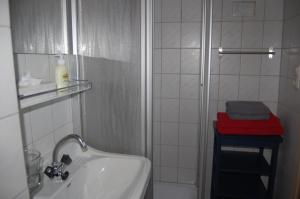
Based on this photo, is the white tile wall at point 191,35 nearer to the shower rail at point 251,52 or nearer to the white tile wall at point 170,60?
the white tile wall at point 170,60

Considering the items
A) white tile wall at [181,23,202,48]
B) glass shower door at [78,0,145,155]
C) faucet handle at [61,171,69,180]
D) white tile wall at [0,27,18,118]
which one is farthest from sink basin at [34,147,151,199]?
white tile wall at [181,23,202,48]

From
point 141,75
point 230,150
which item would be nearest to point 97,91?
point 141,75

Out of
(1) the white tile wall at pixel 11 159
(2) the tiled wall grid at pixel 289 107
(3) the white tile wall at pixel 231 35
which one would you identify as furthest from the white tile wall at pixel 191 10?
(1) the white tile wall at pixel 11 159

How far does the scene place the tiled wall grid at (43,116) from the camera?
97 cm

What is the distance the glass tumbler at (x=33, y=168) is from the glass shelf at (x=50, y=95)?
215mm

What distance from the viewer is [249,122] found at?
1.65 m

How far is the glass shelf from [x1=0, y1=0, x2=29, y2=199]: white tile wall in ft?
0.57

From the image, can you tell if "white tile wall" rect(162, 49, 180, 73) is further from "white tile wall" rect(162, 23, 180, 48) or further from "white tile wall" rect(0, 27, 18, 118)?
Result: "white tile wall" rect(0, 27, 18, 118)

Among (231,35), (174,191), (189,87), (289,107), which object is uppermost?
(231,35)

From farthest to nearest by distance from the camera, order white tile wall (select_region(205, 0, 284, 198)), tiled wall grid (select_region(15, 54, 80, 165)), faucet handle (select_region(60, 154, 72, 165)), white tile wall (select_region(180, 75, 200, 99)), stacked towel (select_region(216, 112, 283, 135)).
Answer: white tile wall (select_region(180, 75, 200, 99))
white tile wall (select_region(205, 0, 284, 198))
stacked towel (select_region(216, 112, 283, 135))
faucet handle (select_region(60, 154, 72, 165))
tiled wall grid (select_region(15, 54, 80, 165))

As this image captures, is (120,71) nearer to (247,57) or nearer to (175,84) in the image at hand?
(175,84)

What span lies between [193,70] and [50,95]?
139cm

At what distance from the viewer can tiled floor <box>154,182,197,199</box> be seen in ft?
Result: 6.82

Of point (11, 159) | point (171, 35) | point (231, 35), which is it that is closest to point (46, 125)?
point (11, 159)
